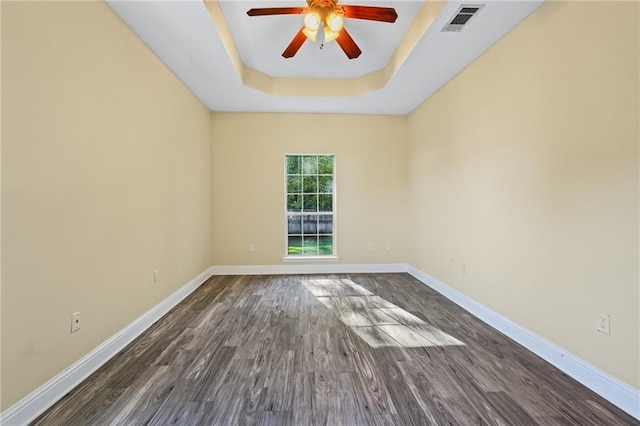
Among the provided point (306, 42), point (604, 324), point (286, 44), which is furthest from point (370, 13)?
point (604, 324)

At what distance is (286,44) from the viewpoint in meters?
2.97

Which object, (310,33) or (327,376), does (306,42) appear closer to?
(310,33)

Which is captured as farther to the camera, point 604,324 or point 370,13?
point 370,13

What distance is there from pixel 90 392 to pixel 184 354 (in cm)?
56

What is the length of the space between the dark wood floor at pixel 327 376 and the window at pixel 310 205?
180 centimetres

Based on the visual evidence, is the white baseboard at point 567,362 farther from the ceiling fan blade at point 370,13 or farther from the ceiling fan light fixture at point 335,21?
the ceiling fan light fixture at point 335,21

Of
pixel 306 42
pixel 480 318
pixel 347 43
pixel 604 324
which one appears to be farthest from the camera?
pixel 306 42

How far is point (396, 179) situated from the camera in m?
4.60

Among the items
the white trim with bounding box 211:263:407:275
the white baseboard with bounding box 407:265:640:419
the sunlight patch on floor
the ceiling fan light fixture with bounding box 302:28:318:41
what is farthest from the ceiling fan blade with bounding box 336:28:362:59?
the white trim with bounding box 211:263:407:275

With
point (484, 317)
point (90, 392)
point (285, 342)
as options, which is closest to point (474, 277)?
point (484, 317)

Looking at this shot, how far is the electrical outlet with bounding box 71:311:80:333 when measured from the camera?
1717 millimetres

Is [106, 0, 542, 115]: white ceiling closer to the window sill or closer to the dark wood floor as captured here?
the window sill

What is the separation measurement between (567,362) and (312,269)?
3.24 meters

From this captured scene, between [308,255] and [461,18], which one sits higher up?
[461,18]
